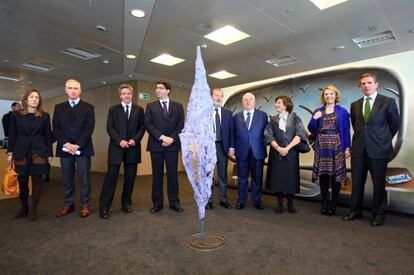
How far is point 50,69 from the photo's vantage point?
660 centimetres

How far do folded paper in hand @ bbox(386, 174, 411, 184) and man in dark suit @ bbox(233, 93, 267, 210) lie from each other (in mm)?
1443

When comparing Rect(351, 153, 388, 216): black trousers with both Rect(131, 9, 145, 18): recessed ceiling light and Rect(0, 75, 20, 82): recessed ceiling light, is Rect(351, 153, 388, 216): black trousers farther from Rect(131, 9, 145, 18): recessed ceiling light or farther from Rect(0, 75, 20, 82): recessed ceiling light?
Rect(0, 75, 20, 82): recessed ceiling light

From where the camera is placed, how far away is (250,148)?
3.33 m

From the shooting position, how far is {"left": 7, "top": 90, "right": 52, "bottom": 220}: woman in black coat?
2764 millimetres

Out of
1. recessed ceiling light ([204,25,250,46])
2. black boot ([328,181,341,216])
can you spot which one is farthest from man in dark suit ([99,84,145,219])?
black boot ([328,181,341,216])

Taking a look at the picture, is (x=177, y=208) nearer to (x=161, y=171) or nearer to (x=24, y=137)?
(x=161, y=171)

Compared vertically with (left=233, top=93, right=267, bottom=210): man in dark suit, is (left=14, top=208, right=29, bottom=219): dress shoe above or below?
below

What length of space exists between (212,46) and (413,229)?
3960mm

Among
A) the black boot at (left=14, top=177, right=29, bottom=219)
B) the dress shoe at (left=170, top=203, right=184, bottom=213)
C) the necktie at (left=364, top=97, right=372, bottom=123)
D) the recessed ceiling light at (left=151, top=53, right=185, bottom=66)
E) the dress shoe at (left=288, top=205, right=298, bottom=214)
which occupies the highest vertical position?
the recessed ceiling light at (left=151, top=53, right=185, bottom=66)

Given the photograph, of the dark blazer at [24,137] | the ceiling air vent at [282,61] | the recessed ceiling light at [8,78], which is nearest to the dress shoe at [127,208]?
the dark blazer at [24,137]

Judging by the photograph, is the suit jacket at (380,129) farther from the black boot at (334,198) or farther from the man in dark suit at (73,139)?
the man in dark suit at (73,139)

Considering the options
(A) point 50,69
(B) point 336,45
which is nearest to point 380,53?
(B) point 336,45

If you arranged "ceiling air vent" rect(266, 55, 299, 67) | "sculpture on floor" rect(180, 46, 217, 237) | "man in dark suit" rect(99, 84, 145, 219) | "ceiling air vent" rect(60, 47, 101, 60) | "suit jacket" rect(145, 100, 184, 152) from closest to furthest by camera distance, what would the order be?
"sculpture on floor" rect(180, 46, 217, 237), "man in dark suit" rect(99, 84, 145, 219), "suit jacket" rect(145, 100, 184, 152), "ceiling air vent" rect(60, 47, 101, 60), "ceiling air vent" rect(266, 55, 299, 67)

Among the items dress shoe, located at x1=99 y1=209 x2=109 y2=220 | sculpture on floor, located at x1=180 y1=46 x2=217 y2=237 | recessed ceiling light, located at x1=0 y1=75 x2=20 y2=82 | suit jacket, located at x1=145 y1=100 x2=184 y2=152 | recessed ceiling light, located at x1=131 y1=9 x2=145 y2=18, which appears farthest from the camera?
recessed ceiling light, located at x1=0 y1=75 x2=20 y2=82
